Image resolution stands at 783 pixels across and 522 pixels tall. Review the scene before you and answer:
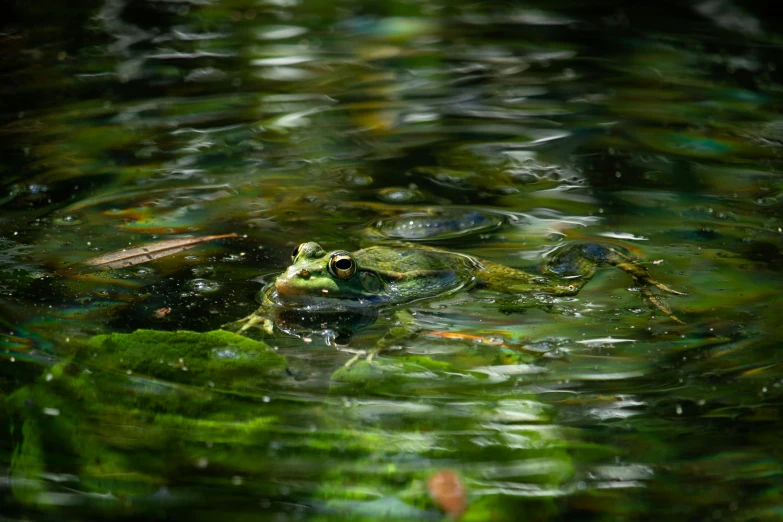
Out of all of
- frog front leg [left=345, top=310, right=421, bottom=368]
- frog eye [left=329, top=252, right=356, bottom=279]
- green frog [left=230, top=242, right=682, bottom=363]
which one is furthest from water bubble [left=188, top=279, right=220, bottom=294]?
frog front leg [left=345, top=310, right=421, bottom=368]

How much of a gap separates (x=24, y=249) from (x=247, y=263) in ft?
3.51

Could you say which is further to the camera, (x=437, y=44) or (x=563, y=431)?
(x=437, y=44)

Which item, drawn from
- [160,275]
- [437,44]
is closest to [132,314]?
[160,275]

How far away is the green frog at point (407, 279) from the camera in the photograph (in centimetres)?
364

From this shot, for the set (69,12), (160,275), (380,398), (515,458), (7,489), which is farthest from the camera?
(69,12)

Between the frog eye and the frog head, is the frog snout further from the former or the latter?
the frog eye

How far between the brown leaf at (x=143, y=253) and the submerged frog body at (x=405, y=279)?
621 millimetres

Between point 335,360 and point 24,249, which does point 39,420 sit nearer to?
point 335,360

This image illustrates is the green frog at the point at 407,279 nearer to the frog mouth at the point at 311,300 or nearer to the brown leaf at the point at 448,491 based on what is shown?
the frog mouth at the point at 311,300

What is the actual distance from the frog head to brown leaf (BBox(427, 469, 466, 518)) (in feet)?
4.34

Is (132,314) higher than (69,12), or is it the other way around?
(69,12)

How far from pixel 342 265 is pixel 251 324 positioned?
514 mm

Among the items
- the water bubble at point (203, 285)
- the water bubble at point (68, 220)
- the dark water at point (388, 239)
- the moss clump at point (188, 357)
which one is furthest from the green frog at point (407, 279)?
the water bubble at point (68, 220)

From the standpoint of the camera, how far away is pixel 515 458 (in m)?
2.61
